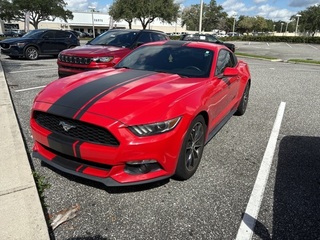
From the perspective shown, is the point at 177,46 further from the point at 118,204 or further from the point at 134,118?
the point at 118,204

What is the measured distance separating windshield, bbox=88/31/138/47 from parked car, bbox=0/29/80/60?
664 cm

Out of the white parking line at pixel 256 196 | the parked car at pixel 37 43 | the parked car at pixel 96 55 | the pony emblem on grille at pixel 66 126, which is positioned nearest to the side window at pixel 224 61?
the white parking line at pixel 256 196

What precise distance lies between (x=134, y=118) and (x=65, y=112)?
69 cm

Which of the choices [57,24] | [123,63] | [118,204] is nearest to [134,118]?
[118,204]

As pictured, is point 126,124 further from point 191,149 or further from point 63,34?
point 63,34

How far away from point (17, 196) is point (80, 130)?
904mm

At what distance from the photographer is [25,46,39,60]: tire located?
12.8 m

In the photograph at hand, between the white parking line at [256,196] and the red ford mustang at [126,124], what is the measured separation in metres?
0.71

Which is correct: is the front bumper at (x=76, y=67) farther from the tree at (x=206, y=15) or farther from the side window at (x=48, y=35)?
the tree at (x=206, y=15)

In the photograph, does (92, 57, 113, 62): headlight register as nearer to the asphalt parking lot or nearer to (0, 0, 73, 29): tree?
the asphalt parking lot

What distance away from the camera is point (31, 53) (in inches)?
512

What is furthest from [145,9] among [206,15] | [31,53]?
[206,15]

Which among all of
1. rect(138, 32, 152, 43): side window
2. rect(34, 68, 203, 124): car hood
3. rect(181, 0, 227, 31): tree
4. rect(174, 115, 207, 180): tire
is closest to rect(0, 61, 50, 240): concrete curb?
rect(34, 68, 203, 124): car hood

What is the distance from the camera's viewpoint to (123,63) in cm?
423
